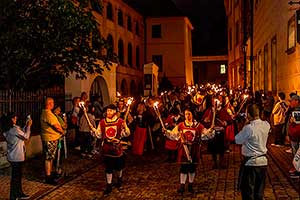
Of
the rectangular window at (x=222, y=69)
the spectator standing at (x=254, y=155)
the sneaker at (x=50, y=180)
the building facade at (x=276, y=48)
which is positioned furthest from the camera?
the rectangular window at (x=222, y=69)

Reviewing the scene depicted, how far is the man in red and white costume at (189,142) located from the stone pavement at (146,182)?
1.26 feet

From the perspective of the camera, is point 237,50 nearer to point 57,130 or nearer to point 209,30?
point 209,30

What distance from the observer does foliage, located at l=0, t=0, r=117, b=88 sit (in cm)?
1277

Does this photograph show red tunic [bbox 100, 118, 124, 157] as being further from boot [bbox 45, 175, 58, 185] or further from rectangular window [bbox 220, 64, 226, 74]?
rectangular window [bbox 220, 64, 226, 74]

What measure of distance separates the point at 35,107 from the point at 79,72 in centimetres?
288

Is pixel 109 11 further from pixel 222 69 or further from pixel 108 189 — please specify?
pixel 108 189

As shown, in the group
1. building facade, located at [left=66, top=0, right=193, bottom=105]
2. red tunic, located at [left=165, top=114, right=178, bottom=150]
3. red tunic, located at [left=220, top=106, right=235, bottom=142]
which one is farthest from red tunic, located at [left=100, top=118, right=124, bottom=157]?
building facade, located at [left=66, top=0, right=193, bottom=105]

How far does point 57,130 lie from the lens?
1204cm

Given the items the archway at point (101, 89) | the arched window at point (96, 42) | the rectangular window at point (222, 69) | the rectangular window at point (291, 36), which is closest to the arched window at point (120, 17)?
the rectangular window at point (222, 69)

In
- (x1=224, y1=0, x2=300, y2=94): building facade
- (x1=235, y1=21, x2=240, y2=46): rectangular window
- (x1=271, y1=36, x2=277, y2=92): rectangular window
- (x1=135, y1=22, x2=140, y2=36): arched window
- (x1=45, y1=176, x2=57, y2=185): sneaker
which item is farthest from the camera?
(x1=135, y1=22, x2=140, y2=36): arched window

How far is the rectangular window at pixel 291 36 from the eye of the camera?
1912cm

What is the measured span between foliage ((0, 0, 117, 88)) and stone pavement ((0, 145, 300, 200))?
2.75m

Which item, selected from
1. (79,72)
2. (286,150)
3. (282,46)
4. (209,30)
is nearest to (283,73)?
(282,46)

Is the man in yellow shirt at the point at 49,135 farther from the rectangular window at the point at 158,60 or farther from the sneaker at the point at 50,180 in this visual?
the rectangular window at the point at 158,60
